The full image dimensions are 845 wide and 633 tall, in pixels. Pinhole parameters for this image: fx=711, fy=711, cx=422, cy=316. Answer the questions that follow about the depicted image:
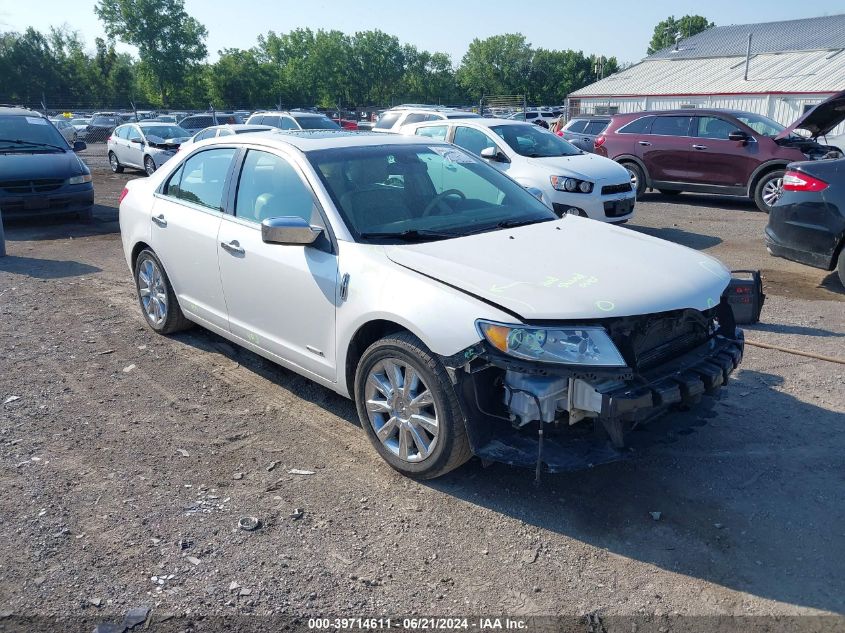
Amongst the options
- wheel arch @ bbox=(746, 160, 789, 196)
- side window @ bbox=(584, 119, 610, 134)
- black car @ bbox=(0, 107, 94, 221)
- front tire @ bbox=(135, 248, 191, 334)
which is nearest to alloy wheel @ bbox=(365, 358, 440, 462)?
front tire @ bbox=(135, 248, 191, 334)

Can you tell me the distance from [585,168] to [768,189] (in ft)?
14.8

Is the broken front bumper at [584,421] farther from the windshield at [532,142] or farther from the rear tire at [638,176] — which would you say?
the rear tire at [638,176]

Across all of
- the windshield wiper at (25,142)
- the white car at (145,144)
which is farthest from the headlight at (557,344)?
the white car at (145,144)

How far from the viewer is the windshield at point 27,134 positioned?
12.0m

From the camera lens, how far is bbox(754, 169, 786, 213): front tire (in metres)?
12.3

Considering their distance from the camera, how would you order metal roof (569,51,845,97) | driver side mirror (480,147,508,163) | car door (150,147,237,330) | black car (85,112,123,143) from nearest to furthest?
1. car door (150,147,237,330)
2. driver side mirror (480,147,508,163)
3. metal roof (569,51,845,97)
4. black car (85,112,123,143)

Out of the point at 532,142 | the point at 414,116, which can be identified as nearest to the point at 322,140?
the point at 532,142

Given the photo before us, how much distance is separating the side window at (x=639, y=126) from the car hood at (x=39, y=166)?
10.1 meters

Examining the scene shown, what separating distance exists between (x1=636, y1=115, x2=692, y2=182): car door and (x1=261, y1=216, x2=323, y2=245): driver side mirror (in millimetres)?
11112

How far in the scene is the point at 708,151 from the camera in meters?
13.0

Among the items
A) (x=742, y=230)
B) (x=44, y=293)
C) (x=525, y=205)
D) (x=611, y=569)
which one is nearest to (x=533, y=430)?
(x=611, y=569)

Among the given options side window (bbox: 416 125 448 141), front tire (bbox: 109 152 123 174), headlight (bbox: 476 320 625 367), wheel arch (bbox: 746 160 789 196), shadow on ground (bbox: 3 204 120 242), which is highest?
side window (bbox: 416 125 448 141)

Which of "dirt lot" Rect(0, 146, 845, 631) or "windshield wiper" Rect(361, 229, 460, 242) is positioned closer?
"dirt lot" Rect(0, 146, 845, 631)

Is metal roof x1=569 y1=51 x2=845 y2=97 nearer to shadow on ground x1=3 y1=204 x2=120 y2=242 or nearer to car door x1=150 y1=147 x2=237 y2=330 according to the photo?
shadow on ground x1=3 y1=204 x2=120 y2=242
